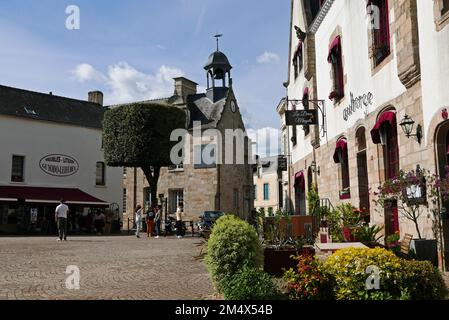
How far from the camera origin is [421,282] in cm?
522

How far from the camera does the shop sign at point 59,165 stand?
98.5ft

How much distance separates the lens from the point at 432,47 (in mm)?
8555

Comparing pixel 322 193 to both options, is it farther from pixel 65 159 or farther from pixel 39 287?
pixel 65 159

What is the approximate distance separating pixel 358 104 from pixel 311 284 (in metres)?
8.43

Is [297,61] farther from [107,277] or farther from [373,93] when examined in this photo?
[107,277]

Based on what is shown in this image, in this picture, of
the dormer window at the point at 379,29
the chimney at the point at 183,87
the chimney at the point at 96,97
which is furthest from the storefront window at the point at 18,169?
the dormer window at the point at 379,29

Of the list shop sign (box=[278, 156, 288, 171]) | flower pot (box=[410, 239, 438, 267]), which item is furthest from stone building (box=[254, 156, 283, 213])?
flower pot (box=[410, 239, 438, 267])

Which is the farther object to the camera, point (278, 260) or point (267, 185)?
point (267, 185)

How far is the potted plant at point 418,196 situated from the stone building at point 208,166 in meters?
Result: 25.8

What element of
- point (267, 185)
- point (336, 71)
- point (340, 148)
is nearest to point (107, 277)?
point (340, 148)

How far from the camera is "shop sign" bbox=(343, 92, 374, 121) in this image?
39.1 ft

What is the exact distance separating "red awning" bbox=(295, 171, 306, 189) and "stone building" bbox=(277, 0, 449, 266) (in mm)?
891
